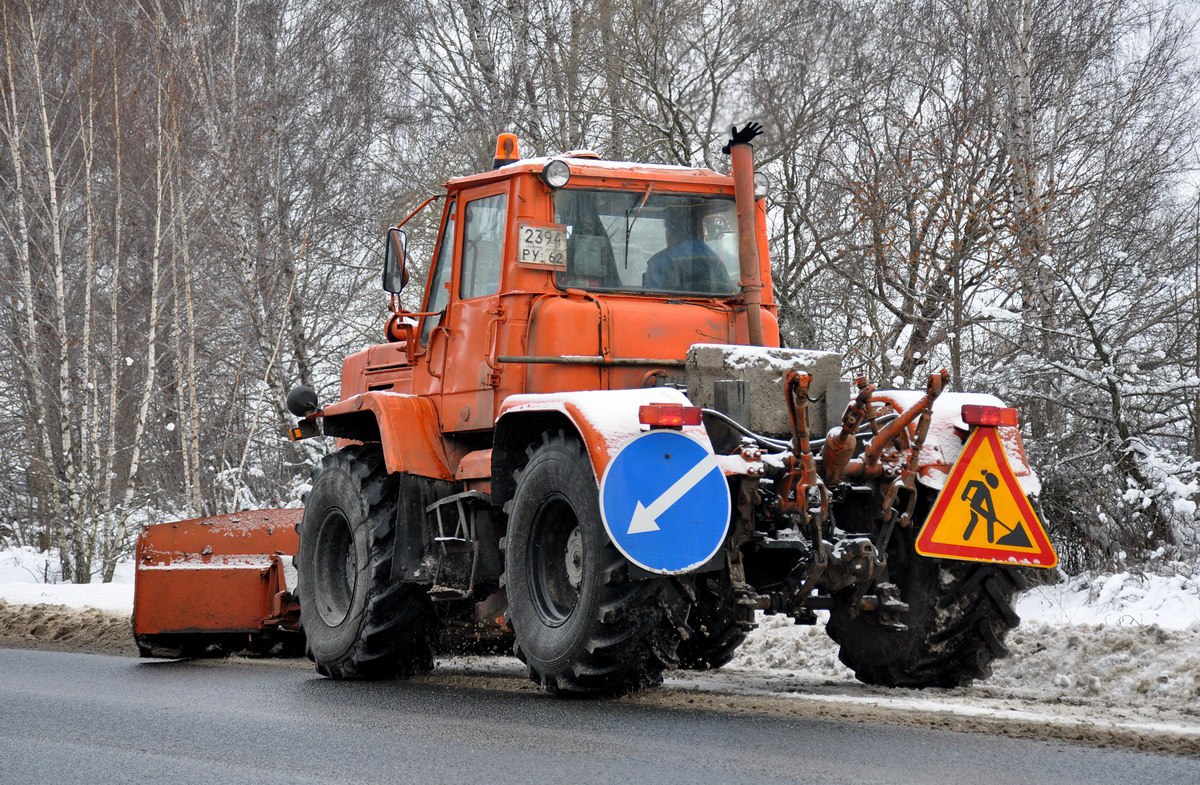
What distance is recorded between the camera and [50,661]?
9.56 m

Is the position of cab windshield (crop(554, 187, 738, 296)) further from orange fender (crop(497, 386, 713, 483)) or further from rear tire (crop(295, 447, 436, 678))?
rear tire (crop(295, 447, 436, 678))

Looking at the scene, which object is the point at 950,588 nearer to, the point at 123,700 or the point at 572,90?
the point at 123,700

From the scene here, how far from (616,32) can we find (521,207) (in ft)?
32.8

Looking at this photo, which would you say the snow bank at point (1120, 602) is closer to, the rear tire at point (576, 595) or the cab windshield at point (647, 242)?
the cab windshield at point (647, 242)

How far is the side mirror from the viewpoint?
27.0 ft

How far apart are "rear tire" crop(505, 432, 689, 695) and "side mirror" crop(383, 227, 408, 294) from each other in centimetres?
163

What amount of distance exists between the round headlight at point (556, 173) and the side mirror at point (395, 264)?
965 millimetres

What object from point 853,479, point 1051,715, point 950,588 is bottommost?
point 1051,715

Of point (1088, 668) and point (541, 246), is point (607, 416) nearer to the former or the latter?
point (541, 246)

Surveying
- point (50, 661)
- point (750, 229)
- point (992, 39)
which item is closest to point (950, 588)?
point (750, 229)

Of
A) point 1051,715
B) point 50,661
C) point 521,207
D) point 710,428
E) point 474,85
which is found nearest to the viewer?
point 1051,715

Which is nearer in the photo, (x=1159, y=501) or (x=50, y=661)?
(x=50, y=661)

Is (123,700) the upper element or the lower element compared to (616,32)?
lower

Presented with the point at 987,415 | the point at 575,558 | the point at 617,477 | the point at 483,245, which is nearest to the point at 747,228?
the point at 483,245
